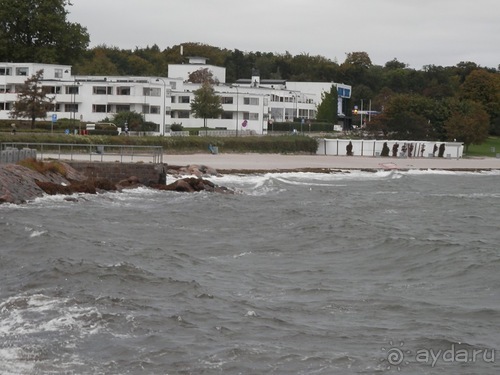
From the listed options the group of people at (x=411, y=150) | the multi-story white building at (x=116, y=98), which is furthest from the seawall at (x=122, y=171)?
the group of people at (x=411, y=150)

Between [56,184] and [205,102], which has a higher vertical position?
[205,102]

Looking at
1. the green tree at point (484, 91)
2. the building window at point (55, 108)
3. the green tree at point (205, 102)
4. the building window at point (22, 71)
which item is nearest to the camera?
the building window at point (55, 108)

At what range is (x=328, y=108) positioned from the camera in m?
128

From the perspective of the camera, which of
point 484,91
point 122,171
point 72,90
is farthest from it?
point 484,91

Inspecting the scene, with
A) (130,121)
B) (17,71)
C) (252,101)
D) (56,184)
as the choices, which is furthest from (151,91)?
(56,184)

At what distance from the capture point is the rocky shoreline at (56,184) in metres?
36.5

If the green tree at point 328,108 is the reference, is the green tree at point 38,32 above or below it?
above

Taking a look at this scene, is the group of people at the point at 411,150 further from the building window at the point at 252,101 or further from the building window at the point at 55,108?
the building window at the point at 55,108

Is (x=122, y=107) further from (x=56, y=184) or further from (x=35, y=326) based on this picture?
(x=35, y=326)

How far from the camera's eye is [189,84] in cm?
10738

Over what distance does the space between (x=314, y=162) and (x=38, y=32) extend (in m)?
35.9

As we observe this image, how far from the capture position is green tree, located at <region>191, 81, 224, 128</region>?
320 ft

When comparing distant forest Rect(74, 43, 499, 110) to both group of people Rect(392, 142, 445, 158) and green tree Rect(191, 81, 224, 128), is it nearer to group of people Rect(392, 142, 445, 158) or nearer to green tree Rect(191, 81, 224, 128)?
green tree Rect(191, 81, 224, 128)

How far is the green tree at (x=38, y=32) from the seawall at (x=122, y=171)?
5131cm
